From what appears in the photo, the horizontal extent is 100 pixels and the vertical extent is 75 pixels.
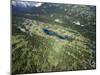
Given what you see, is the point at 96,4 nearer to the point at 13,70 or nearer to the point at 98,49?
the point at 98,49

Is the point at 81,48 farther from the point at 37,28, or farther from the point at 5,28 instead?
the point at 5,28

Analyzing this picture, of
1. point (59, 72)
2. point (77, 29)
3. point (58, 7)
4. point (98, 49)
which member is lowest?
point (59, 72)

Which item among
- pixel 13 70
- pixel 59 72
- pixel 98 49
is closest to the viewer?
pixel 13 70

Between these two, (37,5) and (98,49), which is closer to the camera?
(37,5)

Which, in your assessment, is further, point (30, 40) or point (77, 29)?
point (77, 29)

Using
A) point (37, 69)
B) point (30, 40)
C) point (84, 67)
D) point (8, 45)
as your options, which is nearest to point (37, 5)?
point (30, 40)

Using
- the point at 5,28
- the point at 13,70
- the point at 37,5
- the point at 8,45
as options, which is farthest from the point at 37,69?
the point at 37,5

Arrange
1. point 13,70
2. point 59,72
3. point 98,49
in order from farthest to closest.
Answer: point 98,49, point 59,72, point 13,70

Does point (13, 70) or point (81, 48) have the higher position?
point (81, 48)

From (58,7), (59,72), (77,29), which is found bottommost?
(59,72)
